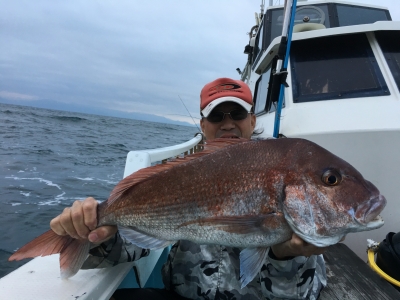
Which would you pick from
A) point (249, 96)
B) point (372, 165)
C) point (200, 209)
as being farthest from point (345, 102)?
point (200, 209)

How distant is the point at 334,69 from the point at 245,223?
3.28m

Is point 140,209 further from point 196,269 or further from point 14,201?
point 14,201

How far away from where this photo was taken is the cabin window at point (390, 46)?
12.4 ft

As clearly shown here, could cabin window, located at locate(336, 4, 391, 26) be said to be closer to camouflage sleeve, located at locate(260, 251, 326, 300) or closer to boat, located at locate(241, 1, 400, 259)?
boat, located at locate(241, 1, 400, 259)

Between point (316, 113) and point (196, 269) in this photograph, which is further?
point (316, 113)

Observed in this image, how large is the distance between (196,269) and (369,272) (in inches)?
65.3

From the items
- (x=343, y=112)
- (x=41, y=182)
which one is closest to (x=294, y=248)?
(x=343, y=112)

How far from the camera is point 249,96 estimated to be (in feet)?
8.25

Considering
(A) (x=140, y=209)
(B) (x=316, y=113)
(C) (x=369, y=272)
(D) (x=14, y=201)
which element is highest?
(B) (x=316, y=113)

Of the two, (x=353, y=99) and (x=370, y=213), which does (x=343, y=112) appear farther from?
(x=370, y=213)

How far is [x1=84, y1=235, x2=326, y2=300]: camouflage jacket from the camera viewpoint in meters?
1.54

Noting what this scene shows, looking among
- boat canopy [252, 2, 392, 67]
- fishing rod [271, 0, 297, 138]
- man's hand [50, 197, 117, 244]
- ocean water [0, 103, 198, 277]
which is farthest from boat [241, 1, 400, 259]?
ocean water [0, 103, 198, 277]

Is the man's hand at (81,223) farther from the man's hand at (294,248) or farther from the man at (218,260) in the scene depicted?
the man's hand at (294,248)

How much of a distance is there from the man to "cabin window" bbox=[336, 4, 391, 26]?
4.87 m
